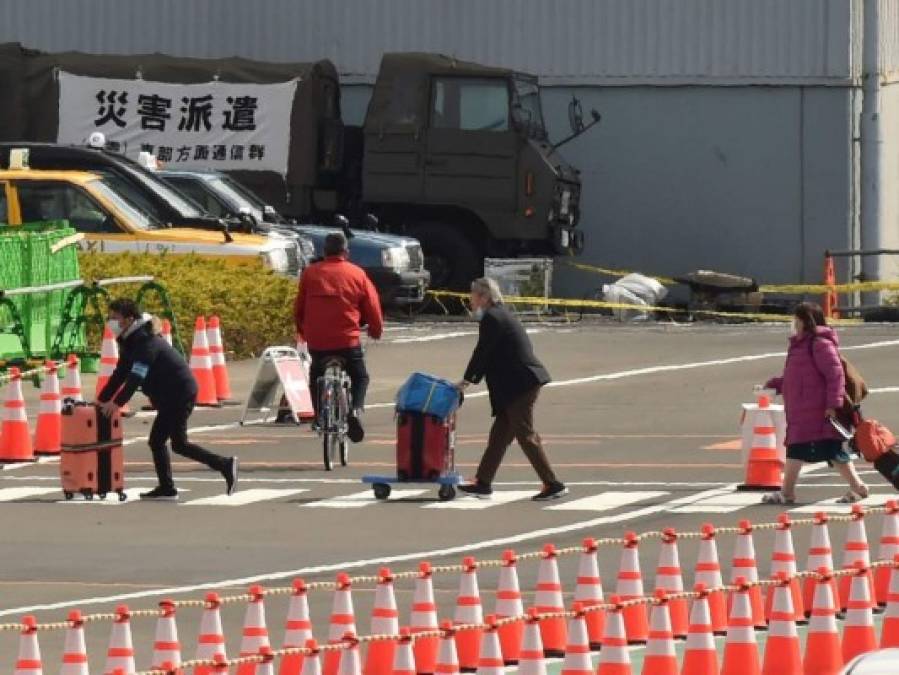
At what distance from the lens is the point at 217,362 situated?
1075 inches

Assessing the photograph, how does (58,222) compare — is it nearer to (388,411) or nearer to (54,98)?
(388,411)

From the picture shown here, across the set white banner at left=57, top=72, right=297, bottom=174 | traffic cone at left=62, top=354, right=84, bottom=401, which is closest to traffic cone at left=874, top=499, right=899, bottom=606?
traffic cone at left=62, top=354, right=84, bottom=401

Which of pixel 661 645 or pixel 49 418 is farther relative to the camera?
pixel 49 418

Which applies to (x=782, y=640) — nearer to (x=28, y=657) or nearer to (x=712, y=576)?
(x=712, y=576)

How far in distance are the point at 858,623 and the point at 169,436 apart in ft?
25.8

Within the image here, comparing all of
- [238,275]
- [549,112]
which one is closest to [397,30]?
[549,112]

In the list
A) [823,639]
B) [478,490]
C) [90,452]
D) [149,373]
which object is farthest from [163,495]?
[823,639]

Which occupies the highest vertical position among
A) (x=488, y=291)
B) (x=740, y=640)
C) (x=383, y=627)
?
(x=488, y=291)

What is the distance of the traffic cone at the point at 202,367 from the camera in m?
26.7

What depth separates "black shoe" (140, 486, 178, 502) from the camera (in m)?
20.2

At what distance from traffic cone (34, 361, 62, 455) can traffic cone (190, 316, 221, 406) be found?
3640 mm

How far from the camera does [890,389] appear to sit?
2838 cm

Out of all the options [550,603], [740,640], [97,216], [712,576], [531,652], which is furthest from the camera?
[97,216]

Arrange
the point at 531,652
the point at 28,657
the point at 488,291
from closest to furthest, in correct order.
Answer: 1. the point at 28,657
2. the point at 531,652
3. the point at 488,291
